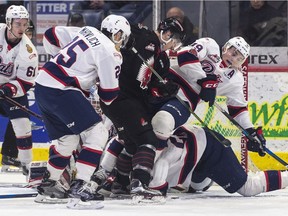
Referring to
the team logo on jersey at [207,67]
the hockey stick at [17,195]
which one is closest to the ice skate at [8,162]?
the hockey stick at [17,195]

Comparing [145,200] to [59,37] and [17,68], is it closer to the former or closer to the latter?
[59,37]

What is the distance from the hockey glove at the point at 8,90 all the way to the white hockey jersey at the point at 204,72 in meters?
1.20

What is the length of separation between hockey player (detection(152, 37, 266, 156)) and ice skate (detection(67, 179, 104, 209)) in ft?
2.35

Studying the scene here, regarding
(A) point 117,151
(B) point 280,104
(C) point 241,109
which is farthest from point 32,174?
(B) point 280,104

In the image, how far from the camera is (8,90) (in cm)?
724

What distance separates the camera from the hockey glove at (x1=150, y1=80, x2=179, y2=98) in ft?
20.7

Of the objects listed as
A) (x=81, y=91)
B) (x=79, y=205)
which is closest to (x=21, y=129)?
(x=81, y=91)

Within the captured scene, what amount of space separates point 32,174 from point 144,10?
266 centimetres

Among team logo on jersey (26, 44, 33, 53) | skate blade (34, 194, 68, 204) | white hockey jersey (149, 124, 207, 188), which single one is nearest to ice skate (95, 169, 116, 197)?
white hockey jersey (149, 124, 207, 188)

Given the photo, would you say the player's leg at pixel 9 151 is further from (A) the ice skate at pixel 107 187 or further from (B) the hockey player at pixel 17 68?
(A) the ice skate at pixel 107 187

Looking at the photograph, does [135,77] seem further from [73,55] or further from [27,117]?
[27,117]

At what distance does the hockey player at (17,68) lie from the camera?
7.30 metres

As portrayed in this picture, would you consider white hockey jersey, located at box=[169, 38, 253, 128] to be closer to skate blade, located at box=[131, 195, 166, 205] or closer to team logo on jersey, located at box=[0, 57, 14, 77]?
skate blade, located at box=[131, 195, 166, 205]

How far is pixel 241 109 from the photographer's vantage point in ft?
22.3
